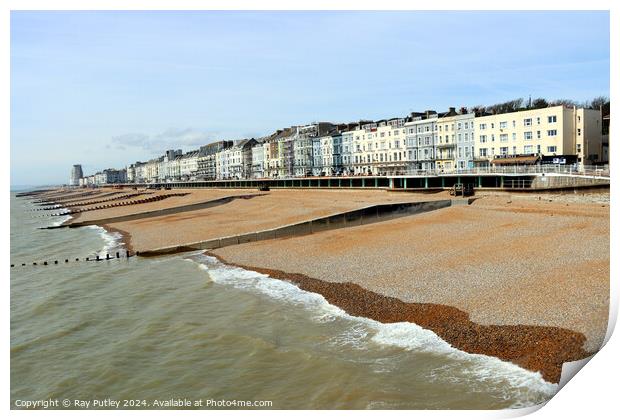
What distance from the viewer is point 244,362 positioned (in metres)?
10.1

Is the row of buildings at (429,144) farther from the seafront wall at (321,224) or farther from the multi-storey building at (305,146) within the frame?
the seafront wall at (321,224)

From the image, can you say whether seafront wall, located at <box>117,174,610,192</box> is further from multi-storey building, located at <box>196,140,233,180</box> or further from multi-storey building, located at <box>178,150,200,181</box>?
multi-storey building, located at <box>178,150,200,181</box>

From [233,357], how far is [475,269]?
7.57 metres

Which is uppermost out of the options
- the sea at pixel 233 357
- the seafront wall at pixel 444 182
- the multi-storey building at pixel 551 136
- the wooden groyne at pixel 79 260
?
the multi-storey building at pixel 551 136

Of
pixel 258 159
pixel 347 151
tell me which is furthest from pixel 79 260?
pixel 258 159

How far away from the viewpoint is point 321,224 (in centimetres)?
2539

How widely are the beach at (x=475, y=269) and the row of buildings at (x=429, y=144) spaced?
651 inches

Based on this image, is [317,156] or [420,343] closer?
[420,343]

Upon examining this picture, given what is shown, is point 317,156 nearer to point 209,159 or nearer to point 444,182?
point 444,182

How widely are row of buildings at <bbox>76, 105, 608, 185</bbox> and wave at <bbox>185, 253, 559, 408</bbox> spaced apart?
29539 millimetres

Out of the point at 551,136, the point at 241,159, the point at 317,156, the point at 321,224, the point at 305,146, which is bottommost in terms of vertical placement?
the point at 321,224

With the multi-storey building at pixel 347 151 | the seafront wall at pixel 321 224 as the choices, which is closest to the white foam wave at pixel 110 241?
the seafront wall at pixel 321 224

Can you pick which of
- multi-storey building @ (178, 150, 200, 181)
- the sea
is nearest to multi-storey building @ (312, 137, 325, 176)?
multi-storey building @ (178, 150, 200, 181)

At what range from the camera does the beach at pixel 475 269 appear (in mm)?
9914
